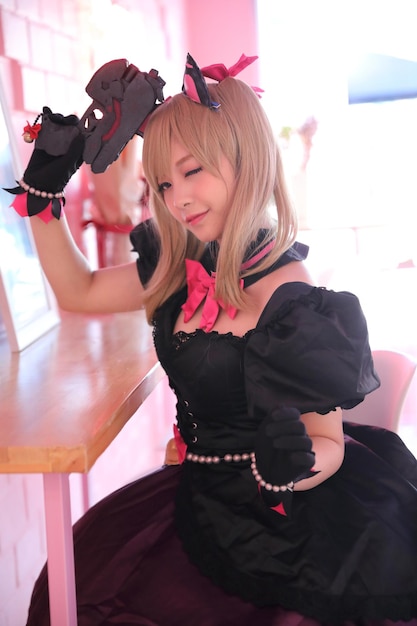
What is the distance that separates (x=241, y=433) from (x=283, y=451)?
300 mm

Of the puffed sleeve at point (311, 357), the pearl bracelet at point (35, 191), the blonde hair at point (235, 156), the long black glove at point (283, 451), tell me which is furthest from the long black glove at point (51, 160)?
the long black glove at point (283, 451)

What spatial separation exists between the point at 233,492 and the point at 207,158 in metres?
0.52

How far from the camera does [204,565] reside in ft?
3.48

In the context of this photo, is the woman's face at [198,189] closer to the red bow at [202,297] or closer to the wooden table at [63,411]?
the red bow at [202,297]

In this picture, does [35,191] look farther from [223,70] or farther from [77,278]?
[223,70]

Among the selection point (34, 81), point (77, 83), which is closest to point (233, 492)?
point (34, 81)

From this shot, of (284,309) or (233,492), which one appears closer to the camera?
(284,309)

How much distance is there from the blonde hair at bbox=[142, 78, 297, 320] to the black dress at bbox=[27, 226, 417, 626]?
0.23 feet

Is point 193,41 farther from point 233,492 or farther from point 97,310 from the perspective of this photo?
point 233,492

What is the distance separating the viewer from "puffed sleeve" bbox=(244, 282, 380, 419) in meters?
1.00

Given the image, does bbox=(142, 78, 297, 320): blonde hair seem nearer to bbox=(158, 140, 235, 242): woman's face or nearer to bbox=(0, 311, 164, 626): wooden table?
bbox=(158, 140, 235, 242): woman's face

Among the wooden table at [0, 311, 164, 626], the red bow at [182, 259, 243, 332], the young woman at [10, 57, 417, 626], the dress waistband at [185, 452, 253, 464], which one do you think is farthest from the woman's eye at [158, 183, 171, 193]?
the dress waistband at [185, 452, 253, 464]

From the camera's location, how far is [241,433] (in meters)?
1.19

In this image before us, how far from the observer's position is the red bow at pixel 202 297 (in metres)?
1.21
